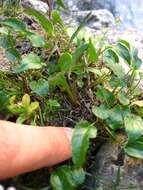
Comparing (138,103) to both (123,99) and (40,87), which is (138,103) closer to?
(123,99)

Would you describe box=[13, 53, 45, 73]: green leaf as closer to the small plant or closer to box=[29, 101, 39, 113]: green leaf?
the small plant

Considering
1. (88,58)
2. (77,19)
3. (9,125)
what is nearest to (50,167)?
(9,125)

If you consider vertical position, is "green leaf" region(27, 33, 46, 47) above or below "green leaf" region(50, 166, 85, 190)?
above

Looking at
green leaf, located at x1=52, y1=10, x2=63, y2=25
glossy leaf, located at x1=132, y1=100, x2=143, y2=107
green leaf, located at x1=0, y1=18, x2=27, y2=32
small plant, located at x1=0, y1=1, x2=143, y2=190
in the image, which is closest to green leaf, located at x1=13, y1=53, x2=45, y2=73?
small plant, located at x1=0, y1=1, x2=143, y2=190

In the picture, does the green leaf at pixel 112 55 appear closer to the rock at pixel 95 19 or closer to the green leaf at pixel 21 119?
the green leaf at pixel 21 119

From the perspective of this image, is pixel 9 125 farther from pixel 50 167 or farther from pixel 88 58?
pixel 88 58

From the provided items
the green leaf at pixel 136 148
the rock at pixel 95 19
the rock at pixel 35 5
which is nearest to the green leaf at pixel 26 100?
the green leaf at pixel 136 148

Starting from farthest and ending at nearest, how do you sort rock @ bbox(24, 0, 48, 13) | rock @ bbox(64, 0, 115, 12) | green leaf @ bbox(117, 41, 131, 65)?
1. rock @ bbox(64, 0, 115, 12)
2. rock @ bbox(24, 0, 48, 13)
3. green leaf @ bbox(117, 41, 131, 65)
